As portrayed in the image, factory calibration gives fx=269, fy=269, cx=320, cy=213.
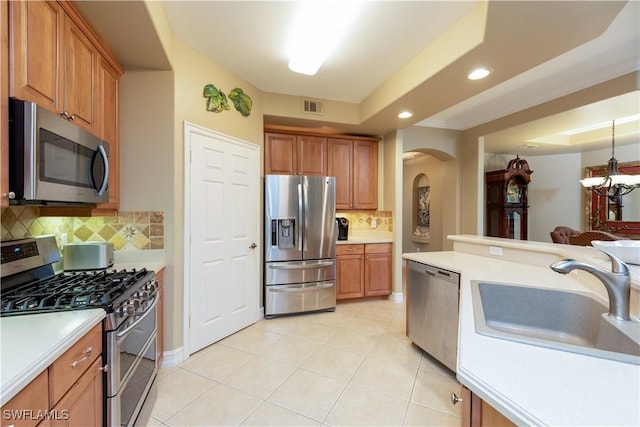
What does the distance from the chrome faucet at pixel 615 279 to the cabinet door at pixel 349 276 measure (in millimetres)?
2896

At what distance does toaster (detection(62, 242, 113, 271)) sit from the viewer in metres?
1.86

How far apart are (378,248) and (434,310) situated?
1.70 m

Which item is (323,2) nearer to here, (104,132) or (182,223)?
(104,132)

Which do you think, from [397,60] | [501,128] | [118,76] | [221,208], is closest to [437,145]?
[501,128]

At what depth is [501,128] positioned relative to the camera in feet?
13.0

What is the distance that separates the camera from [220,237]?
2729 millimetres

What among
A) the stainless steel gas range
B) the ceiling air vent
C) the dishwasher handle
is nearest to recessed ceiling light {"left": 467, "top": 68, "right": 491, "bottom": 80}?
the dishwasher handle

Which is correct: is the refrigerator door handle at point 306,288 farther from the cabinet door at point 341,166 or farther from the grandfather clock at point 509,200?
the grandfather clock at point 509,200

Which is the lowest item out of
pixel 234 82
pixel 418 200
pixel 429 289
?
pixel 429 289

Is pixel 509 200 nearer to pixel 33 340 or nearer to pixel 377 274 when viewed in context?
pixel 377 274

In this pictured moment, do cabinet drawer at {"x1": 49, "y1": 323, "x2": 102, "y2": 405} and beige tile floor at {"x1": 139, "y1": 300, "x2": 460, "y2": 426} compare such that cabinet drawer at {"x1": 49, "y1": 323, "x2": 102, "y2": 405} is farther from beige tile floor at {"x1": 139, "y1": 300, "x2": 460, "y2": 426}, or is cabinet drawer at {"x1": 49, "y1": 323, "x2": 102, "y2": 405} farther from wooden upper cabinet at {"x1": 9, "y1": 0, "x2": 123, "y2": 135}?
wooden upper cabinet at {"x1": 9, "y1": 0, "x2": 123, "y2": 135}

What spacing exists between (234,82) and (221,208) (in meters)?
1.40

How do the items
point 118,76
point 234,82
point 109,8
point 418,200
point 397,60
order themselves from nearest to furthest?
point 109,8
point 118,76
point 397,60
point 234,82
point 418,200

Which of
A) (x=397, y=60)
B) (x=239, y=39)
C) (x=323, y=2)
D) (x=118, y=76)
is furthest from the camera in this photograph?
(x=397, y=60)
